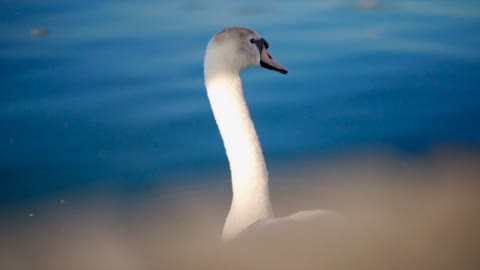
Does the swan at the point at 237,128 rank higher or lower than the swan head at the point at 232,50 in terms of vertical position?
lower

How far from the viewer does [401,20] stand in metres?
7.27

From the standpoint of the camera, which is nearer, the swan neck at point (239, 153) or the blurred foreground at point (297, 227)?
the blurred foreground at point (297, 227)

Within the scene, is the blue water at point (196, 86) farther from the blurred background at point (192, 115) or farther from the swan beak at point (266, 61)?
the swan beak at point (266, 61)

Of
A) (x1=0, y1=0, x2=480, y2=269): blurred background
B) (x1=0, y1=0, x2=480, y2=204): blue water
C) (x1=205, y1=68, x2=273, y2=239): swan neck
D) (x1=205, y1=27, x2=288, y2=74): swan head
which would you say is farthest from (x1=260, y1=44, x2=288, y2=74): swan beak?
(x1=0, y1=0, x2=480, y2=204): blue water

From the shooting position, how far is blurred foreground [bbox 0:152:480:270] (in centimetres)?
163

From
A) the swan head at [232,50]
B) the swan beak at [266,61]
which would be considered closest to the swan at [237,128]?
the swan head at [232,50]

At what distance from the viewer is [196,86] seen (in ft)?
19.3

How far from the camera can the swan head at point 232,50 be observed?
3205 mm

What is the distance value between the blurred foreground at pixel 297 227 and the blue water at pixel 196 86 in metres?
0.27

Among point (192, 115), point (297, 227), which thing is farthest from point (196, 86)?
point (297, 227)

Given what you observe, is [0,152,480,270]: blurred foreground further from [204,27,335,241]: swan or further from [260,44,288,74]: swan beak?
[260,44,288,74]: swan beak

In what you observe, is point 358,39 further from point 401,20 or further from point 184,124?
point 184,124

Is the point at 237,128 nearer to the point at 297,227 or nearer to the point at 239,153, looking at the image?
the point at 239,153

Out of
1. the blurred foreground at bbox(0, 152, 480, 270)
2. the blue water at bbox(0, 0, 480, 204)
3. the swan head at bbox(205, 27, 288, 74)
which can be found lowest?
the blurred foreground at bbox(0, 152, 480, 270)
